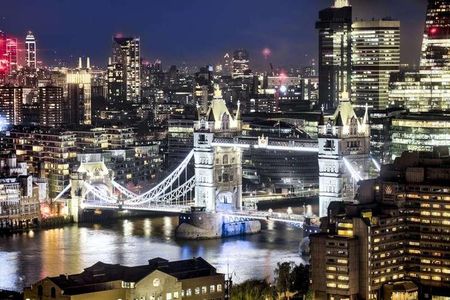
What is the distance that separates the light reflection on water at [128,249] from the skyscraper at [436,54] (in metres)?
14.2

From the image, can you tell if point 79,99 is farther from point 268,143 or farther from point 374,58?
point 268,143

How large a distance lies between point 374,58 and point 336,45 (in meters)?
1.81

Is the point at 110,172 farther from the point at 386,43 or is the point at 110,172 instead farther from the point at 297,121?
the point at 386,43

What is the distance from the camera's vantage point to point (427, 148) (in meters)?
46.2

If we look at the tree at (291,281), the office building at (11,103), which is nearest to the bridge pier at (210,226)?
the tree at (291,281)

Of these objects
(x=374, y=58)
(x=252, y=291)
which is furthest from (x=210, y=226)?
(x=374, y=58)

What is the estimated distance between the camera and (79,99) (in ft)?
238

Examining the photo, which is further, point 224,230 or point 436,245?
point 224,230

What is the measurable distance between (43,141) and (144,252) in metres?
15.9

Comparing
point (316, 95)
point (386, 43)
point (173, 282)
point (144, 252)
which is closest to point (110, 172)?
point (144, 252)

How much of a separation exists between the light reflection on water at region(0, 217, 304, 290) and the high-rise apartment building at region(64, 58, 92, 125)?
2597 centimetres

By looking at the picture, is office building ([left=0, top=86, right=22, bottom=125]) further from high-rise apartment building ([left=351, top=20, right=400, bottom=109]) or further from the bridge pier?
the bridge pier

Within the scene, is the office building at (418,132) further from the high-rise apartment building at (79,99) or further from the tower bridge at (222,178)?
the high-rise apartment building at (79,99)

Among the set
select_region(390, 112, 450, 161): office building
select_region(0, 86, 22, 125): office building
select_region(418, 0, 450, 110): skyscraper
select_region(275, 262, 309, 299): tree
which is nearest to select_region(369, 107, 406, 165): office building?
select_region(390, 112, 450, 161): office building
